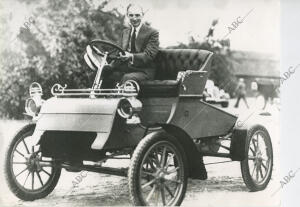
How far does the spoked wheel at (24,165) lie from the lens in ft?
11.6

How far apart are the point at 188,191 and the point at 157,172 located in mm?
854

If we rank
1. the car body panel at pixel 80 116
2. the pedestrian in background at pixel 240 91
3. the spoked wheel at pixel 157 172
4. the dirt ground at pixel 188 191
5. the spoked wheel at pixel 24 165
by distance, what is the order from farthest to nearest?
the pedestrian in background at pixel 240 91, the dirt ground at pixel 188 191, the spoked wheel at pixel 24 165, the car body panel at pixel 80 116, the spoked wheel at pixel 157 172

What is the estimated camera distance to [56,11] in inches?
157

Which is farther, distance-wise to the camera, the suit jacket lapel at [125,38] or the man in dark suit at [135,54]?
the suit jacket lapel at [125,38]

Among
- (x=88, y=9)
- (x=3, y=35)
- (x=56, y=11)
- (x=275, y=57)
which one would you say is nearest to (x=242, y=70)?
(x=275, y=57)

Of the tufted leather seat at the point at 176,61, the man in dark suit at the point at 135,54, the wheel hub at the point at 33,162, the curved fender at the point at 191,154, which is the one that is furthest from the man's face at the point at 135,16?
the wheel hub at the point at 33,162

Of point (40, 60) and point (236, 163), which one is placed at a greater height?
point (40, 60)

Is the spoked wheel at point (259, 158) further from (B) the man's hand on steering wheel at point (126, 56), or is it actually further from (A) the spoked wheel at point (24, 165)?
(A) the spoked wheel at point (24, 165)

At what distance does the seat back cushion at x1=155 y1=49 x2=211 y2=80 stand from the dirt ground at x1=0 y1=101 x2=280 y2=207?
2.06 ft

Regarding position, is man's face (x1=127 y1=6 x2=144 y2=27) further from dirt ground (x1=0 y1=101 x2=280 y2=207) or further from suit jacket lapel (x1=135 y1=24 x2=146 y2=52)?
dirt ground (x1=0 y1=101 x2=280 y2=207)

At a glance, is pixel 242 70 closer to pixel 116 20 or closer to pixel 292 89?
pixel 292 89

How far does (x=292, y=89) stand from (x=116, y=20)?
73.9 inches

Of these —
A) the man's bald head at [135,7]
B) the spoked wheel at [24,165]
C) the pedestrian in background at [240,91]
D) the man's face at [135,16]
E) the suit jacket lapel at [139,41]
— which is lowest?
the spoked wheel at [24,165]

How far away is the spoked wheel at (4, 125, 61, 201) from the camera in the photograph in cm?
353
